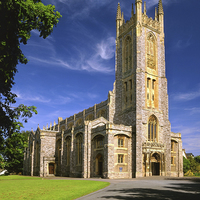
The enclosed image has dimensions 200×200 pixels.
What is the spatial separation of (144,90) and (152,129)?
7408 mm

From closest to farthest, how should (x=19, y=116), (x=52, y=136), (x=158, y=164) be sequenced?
(x=19, y=116)
(x=158, y=164)
(x=52, y=136)

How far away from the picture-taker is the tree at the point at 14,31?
1346cm

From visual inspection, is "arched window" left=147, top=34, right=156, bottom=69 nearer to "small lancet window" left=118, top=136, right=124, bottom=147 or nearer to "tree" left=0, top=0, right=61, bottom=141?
"small lancet window" left=118, top=136, right=124, bottom=147

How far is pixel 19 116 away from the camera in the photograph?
1551 centimetres

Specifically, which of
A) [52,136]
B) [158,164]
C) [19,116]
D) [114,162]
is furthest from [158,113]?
[19,116]

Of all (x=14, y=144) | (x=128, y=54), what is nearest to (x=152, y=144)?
(x=128, y=54)

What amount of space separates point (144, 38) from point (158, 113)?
49.5 feet

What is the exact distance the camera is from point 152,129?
45.8 meters

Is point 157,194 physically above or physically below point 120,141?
below

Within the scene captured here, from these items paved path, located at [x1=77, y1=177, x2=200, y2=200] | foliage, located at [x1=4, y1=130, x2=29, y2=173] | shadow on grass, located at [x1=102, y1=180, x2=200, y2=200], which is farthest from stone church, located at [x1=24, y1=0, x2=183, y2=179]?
foliage, located at [x1=4, y1=130, x2=29, y2=173]

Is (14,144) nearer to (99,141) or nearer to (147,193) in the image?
(147,193)

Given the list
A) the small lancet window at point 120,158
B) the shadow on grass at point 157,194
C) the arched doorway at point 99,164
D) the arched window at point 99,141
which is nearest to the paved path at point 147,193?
the shadow on grass at point 157,194

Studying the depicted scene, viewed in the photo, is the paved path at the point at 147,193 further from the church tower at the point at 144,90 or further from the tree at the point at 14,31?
the church tower at the point at 144,90

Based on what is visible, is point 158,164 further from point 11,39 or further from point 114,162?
point 11,39
